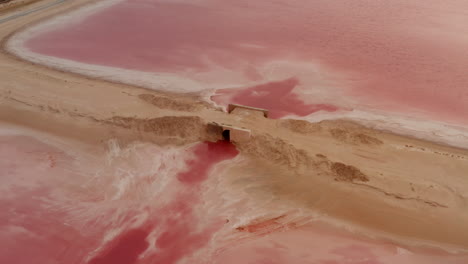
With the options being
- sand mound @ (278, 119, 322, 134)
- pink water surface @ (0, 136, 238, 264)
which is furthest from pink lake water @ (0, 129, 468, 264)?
sand mound @ (278, 119, 322, 134)

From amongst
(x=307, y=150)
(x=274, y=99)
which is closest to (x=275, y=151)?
(x=307, y=150)

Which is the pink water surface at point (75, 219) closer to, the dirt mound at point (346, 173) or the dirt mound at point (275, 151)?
the dirt mound at point (275, 151)

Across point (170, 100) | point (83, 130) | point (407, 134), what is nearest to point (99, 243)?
point (83, 130)

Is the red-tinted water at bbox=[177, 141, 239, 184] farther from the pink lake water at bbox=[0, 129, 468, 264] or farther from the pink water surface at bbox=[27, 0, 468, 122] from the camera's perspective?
the pink water surface at bbox=[27, 0, 468, 122]

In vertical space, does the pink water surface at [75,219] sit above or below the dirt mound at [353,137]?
below

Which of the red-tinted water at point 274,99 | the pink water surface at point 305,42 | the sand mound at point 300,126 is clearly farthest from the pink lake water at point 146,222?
the pink water surface at point 305,42

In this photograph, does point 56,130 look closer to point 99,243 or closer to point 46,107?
point 46,107

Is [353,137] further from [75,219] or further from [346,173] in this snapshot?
[75,219]
